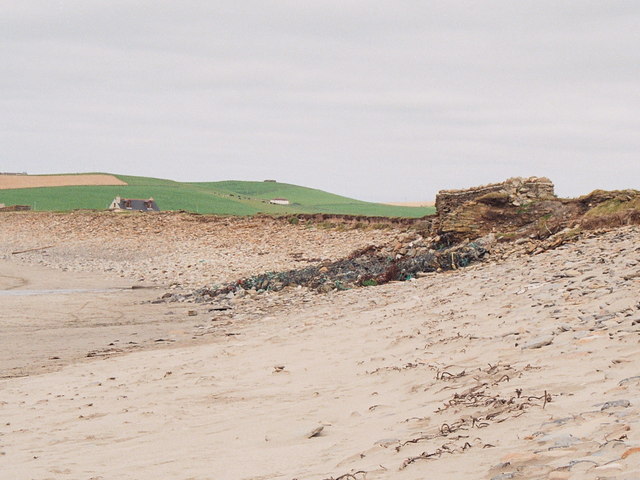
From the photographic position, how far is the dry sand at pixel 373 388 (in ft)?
17.2

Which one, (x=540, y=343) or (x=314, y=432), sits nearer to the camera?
(x=314, y=432)

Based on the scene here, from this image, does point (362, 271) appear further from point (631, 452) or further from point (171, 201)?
point (171, 201)

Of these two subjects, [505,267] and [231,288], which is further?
[231,288]

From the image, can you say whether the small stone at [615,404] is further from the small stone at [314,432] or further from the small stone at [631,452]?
the small stone at [314,432]

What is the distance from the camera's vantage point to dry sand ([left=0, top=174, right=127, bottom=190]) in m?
94.0

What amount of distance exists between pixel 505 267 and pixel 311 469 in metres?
10.7

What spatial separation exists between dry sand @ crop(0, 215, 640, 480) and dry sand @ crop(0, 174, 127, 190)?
83219 mm

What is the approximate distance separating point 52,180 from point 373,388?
98.3 metres

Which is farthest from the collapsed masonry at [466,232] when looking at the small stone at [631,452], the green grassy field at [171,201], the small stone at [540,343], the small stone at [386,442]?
the green grassy field at [171,201]

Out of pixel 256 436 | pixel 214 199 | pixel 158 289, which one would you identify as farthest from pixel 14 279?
pixel 214 199

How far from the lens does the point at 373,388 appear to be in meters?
8.20

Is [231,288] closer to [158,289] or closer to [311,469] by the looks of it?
[158,289]

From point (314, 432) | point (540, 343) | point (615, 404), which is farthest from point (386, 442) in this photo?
point (540, 343)

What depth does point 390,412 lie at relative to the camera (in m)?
6.95
